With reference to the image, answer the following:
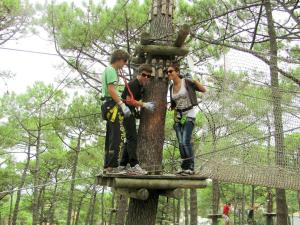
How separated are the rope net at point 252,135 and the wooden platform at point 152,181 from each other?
0.59 metres

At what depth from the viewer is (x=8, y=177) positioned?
59.9 feet

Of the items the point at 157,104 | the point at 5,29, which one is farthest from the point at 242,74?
the point at 5,29

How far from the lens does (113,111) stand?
3.46m

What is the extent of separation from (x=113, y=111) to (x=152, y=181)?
30.8 inches

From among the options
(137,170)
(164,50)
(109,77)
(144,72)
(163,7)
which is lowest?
(137,170)

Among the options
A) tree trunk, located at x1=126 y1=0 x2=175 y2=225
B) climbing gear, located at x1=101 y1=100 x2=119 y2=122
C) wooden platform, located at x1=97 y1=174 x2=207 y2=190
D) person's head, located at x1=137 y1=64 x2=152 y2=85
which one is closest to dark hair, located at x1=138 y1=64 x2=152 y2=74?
person's head, located at x1=137 y1=64 x2=152 y2=85

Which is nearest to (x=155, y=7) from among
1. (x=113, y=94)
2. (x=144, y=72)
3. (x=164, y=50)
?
(x=164, y=50)

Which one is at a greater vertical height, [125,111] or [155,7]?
[155,7]

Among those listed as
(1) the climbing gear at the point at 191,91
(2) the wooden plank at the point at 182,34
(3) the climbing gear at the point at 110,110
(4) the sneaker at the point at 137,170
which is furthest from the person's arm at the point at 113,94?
(2) the wooden plank at the point at 182,34

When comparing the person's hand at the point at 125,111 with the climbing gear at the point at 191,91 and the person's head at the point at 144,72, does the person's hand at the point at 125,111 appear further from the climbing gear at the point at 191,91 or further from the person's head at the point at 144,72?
the climbing gear at the point at 191,91

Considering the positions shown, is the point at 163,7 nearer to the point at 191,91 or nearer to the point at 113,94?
the point at 191,91

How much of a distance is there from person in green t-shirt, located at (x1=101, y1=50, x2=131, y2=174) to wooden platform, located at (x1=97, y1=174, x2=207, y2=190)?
0.56ft

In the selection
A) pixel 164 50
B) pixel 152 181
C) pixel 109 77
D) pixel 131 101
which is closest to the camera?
pixel 152 181

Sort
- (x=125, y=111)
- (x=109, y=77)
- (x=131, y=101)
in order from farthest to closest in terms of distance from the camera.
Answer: (x=131, y=101) < (x=109, y=77) < (x=125, y=111)
